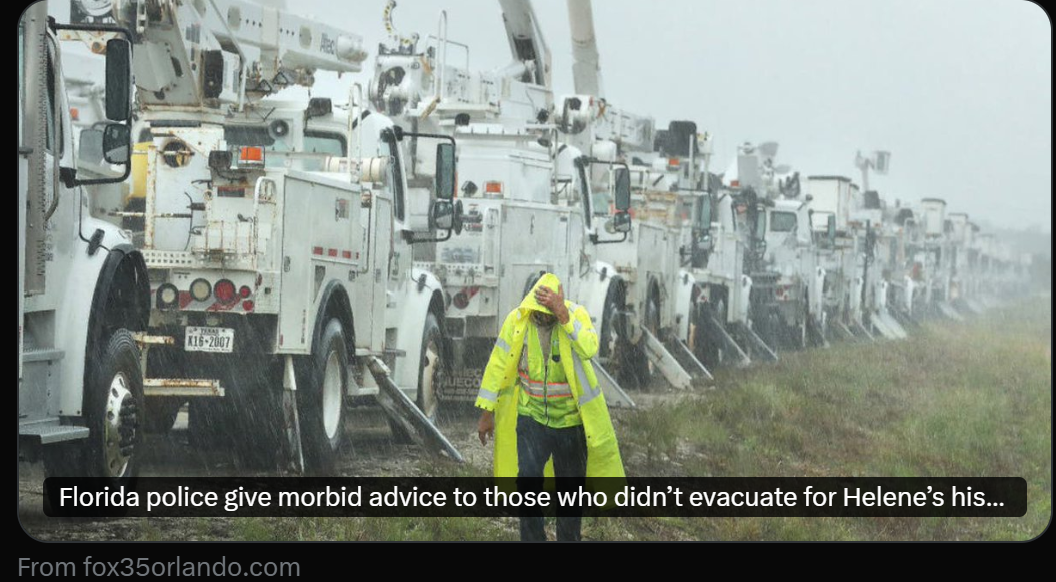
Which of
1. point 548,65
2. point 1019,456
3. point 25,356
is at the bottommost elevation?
point 1019,456

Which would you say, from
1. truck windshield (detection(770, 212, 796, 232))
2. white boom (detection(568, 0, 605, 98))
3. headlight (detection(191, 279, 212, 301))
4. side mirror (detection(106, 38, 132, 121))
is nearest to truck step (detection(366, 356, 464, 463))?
headlight (detection(191, 279, 212, 301))

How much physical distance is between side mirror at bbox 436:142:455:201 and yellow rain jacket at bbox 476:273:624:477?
4.87m

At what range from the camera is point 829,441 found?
15062 mm

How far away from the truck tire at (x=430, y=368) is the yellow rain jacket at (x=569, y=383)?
4.63 meters

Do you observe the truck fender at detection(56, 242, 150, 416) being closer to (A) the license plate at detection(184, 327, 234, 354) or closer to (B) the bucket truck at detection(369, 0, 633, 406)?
(A) the license plate at detection(184, 327, 234, 354)

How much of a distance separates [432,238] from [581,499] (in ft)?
18.4

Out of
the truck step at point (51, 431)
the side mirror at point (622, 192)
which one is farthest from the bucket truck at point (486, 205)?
the truck step at point (51, 431)

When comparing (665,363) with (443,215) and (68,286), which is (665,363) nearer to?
(443,215)

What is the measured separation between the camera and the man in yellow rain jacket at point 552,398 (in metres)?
8.12

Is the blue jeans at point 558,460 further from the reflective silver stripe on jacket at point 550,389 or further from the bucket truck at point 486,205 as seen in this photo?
the bucket truck at point 486,205
